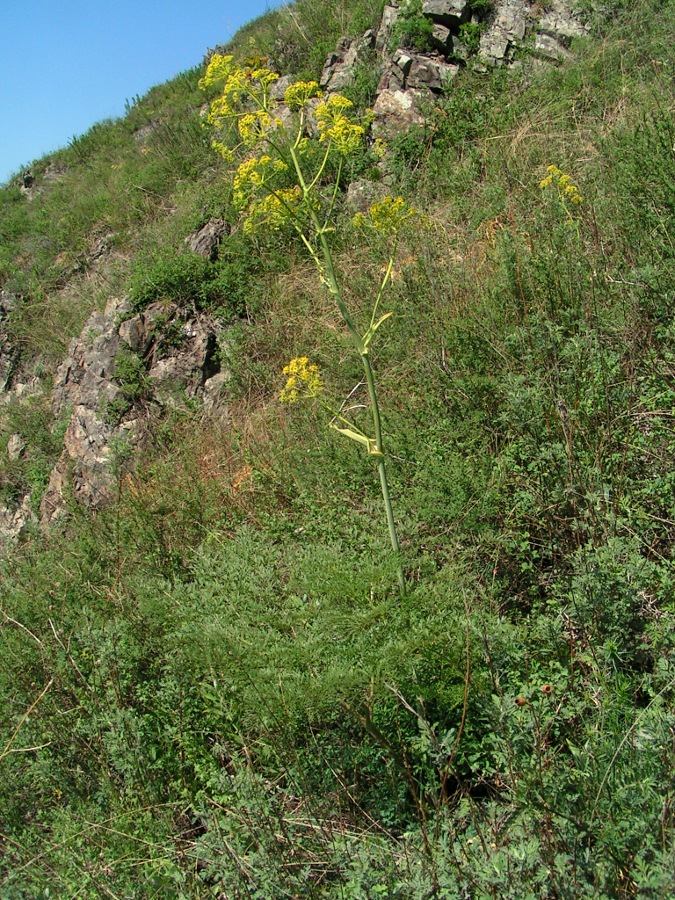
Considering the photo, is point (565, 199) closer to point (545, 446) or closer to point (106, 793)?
point (545, 446)

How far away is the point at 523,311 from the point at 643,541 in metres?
1.91

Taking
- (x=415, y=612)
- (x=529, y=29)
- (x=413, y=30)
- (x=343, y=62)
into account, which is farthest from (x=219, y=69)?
(x=343, y=62)

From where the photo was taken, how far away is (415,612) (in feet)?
7.83

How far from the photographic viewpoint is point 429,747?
6.64 ft

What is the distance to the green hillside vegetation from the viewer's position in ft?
6.26

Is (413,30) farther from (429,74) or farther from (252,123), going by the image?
(252,123)

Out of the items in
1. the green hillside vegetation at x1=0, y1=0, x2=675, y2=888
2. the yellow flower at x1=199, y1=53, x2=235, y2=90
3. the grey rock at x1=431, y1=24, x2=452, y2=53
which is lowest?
the green hillside vegetation at x1=0, y1=0, x2=675, y2=888

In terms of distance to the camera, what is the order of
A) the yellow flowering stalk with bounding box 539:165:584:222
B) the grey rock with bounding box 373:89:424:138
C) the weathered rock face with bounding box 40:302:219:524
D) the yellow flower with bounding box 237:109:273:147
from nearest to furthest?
the yellow flower with bounding box 237:109:273:147 → the yellow flowering stalk with bounding box 539:165:584:222 → the weathered rock face with bounding box 40:302:219:524 → the grey rock with bounding box 373:89:424:138

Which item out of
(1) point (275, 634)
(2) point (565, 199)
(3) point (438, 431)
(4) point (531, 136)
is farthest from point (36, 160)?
(1) point (275, 634)

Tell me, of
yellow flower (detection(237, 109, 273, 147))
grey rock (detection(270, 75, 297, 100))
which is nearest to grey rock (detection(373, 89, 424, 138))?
grey rock (detection(270, 75, 297, 100))

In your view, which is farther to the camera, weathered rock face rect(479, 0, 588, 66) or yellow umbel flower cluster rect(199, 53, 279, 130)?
weathered rock face rect(479, 0, 588, 66)

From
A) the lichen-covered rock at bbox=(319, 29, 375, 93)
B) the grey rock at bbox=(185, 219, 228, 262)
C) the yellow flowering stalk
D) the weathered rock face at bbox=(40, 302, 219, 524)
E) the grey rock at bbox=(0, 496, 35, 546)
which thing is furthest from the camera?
the lichen-covered rock at bbox=(319, 29, 375, 93)

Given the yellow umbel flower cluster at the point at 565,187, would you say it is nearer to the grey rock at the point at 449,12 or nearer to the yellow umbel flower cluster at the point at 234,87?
the yellow umbel flower cluster at the point at 234,87

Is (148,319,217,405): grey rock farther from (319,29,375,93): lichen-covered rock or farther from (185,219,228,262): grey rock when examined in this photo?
(319,29,375,93): lichen-covered rock
